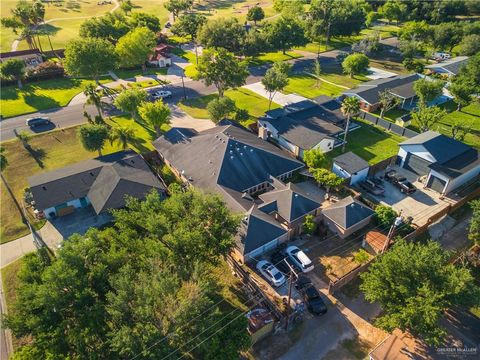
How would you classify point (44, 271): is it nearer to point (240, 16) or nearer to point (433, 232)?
point (433, 232)

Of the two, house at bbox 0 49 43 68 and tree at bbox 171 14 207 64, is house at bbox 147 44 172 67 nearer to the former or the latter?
tree at bbox 171 14 207 64

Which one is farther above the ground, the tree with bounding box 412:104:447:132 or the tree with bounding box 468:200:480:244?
the tree with bounding box 412:104:447:132

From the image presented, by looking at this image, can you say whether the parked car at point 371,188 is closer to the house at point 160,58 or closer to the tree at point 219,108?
the tree at point 219,108

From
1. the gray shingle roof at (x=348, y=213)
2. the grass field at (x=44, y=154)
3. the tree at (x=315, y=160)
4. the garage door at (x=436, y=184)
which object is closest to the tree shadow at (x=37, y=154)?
the grass field at (x=44, y=154)

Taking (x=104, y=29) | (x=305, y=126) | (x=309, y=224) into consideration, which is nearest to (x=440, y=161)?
(x=305, y=126)

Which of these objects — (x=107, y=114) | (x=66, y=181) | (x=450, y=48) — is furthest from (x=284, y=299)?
(x=450, y=48)

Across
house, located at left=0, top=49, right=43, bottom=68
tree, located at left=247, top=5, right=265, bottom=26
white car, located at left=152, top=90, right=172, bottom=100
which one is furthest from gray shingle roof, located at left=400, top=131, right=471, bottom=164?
tree, located at left=247, top=5, right=265, bottom=26

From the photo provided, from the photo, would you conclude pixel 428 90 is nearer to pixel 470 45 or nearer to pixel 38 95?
pixel 470 45
